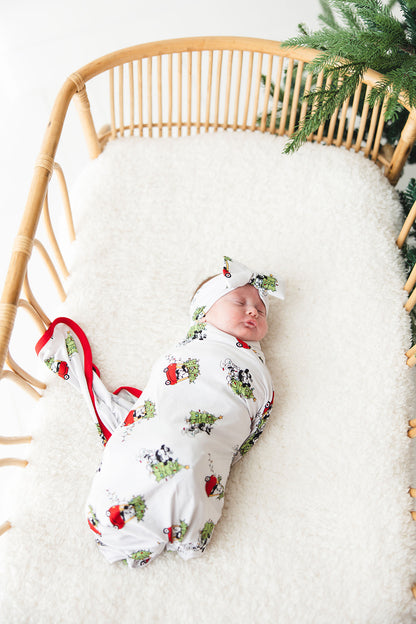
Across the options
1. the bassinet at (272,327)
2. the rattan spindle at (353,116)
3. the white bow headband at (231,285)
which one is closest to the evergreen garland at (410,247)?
the bassinet at (272,327)

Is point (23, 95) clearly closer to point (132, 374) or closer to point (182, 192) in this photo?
point (182, 192)

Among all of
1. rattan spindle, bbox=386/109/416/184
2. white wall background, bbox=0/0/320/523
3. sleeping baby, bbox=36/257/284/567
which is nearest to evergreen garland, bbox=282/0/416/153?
rattan spindle, bbox=386/109/416/184

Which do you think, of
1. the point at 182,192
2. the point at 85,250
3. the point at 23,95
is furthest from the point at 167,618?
the point at 23,95

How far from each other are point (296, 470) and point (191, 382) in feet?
0.89

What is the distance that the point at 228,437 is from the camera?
1018 mm

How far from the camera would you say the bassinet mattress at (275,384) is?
948 mm

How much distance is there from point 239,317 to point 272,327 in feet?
0.43

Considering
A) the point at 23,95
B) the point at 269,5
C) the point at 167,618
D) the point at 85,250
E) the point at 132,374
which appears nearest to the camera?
the point at 167,618

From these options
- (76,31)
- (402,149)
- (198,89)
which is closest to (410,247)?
(402,149)

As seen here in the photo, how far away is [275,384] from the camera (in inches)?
45.9

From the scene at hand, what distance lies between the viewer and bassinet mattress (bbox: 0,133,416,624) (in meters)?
0.95

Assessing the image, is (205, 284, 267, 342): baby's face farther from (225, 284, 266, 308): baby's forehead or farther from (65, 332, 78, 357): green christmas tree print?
(65, 332, 78, 357): green christmas tree print

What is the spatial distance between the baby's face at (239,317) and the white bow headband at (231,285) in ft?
0.05

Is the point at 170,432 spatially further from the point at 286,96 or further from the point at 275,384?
→ the point at 286,96
